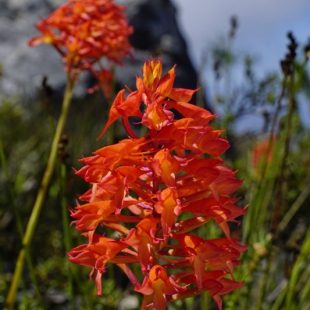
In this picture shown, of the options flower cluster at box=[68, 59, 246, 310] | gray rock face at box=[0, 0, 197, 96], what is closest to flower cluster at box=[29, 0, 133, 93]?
flower cluster at box=[68, 59, 246, 310]

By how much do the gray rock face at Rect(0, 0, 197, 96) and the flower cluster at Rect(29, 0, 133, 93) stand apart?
3.78 meters

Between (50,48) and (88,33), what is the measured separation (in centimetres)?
475

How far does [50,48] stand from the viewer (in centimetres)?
Result: 682

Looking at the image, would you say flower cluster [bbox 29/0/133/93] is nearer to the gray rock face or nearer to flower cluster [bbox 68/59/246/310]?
flower cluster [bbox 68/59/246/310]

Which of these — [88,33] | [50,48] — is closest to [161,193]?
[88,33]

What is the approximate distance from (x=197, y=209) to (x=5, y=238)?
335 cm

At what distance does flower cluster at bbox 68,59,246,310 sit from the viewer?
3.51ft

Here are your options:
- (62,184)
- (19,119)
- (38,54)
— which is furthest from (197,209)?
(38,54)

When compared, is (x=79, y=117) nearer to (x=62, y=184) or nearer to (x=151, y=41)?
(x=151, y=41)

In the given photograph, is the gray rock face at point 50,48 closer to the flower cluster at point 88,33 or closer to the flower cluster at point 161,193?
the flower cluster at point 88,33

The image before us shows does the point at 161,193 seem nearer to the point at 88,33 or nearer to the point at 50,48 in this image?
the point at 88,33

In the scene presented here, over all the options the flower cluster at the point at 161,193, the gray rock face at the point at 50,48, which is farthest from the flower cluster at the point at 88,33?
the gray rock face at the point at 50,48

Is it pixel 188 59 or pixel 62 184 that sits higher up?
pixel 62 184

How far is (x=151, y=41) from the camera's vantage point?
735 centimetres
